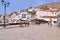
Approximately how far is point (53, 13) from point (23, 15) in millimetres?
13772

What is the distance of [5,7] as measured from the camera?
1428 inches

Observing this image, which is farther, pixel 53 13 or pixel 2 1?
pixel 53 13

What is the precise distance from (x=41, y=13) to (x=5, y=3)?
5823cm

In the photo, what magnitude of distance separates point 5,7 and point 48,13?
5817 centimetres

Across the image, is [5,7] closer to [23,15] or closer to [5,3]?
[5,3]

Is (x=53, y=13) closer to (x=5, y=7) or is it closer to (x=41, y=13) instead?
(x=41, y=13)

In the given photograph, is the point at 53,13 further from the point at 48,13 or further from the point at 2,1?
the point at 2,1

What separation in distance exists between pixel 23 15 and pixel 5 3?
56369mm

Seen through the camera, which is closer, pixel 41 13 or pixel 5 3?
pixel 5 3

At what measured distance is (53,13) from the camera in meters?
92.5

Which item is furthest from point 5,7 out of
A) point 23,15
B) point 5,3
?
point 23,15

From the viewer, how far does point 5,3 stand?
36.5 metres

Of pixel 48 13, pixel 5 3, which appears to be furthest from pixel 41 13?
pixel 5 3

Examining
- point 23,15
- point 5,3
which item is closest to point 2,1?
point 5,3
